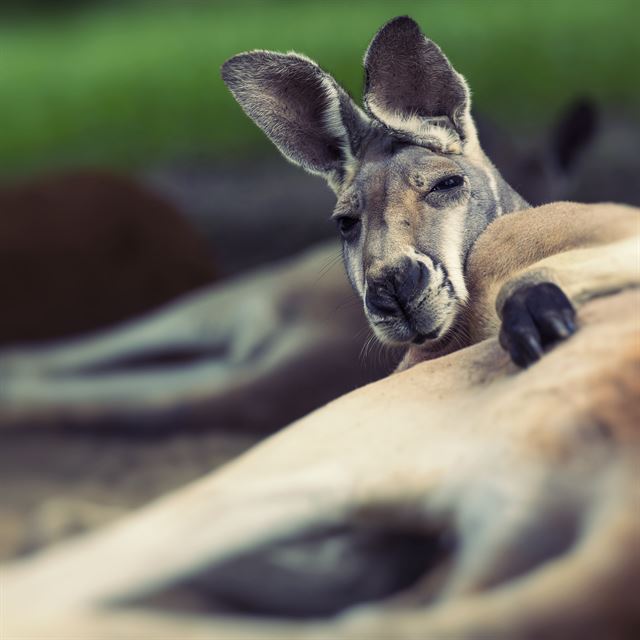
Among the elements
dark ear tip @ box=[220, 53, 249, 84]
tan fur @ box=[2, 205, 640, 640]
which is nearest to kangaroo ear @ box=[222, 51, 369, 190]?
dark ear tip @ box=[220, 53, 249, 84]

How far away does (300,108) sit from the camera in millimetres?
984

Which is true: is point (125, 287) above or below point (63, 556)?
above

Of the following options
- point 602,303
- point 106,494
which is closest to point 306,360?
point 106,494

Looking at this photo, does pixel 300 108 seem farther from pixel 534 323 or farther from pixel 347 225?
pixel 534 323

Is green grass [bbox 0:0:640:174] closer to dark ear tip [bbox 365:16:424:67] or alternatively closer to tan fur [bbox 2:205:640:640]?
dark ear tip [bbox 365:16:424:67]

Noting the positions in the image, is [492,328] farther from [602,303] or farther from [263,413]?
[263,413]

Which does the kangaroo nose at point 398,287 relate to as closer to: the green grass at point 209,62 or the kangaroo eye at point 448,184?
the kangaroo eye at point 448,184

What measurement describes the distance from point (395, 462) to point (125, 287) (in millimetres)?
1940

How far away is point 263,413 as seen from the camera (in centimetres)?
201

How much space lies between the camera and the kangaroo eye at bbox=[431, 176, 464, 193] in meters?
0.98

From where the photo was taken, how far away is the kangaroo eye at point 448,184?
98cm

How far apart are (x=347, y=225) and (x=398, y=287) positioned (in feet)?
0.55

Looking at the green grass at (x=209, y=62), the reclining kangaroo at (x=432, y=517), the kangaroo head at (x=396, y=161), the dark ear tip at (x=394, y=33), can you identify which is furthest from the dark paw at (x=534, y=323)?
the green grass at (x=209, y=62)

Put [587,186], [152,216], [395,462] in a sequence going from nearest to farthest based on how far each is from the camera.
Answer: [395,462] → [587,186] → [152,216]
